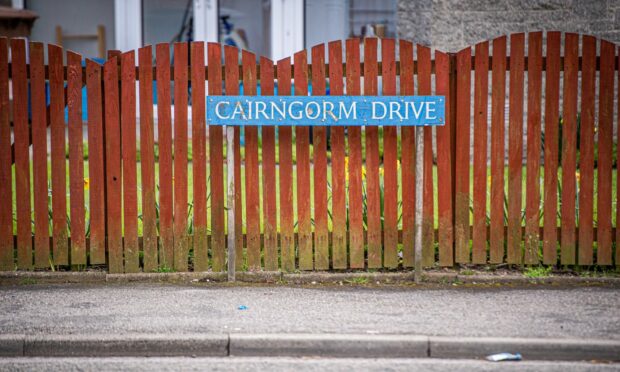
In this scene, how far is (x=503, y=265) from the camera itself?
720cm

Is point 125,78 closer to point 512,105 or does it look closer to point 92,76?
point 92,76

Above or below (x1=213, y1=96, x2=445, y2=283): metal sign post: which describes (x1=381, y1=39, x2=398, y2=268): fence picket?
below

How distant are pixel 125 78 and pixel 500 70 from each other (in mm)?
2866

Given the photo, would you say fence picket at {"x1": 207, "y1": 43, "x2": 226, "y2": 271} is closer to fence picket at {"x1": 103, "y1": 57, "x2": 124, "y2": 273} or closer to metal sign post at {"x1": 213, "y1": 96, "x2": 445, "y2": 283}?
metal sign post at {"x1": 213, "y1": 96, "x2": 445, "y2": 283}

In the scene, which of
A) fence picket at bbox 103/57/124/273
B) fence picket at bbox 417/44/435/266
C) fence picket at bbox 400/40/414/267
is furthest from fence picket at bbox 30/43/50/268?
fence picket at bbox 417/44/435/266

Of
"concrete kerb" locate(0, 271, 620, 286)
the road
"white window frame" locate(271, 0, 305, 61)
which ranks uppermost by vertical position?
"white window frame" locate(271, 0, 305, 61)

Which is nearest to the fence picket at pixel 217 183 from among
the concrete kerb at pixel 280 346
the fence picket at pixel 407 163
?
the fence picket at pixel 407 163

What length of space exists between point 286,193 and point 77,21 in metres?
11.3

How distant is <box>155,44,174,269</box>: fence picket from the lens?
6.84 metres

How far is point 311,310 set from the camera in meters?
6.04

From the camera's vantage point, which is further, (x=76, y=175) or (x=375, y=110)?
(x=76, y=175)

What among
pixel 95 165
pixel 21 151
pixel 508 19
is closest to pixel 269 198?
pixel 95 165

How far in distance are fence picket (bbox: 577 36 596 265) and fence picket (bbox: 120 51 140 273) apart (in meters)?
3.46

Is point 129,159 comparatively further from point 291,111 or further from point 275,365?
point 275,365
